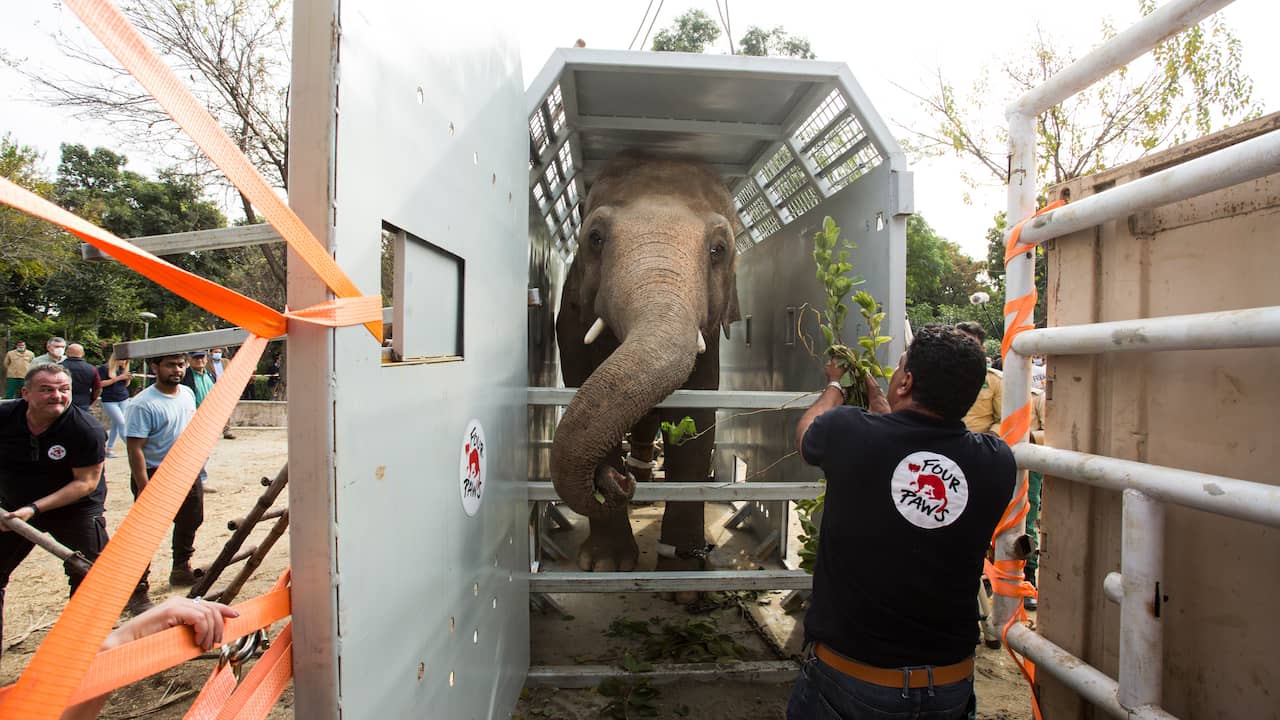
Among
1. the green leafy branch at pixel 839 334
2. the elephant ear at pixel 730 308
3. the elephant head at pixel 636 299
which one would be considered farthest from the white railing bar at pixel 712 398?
the elephant ear at pixel 730 308

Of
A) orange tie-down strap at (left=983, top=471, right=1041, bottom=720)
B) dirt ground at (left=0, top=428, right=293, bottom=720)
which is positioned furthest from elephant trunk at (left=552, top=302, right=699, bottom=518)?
dirt ground at (left=0, top=428, right=293, bottom=720)

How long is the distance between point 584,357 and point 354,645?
14.8 feet

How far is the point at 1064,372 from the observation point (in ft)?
7.08

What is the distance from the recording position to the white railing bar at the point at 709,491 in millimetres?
3627

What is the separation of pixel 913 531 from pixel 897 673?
0.44 metres

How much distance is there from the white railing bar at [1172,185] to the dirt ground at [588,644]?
2963 millimetres

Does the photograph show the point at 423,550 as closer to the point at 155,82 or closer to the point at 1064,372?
the point at 155,82

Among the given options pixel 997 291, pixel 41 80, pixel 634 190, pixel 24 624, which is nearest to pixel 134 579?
pixel 634 190

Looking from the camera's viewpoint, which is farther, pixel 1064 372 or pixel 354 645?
pixel 1064 372

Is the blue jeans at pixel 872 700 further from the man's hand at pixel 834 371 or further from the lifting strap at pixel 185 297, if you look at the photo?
the lifting strap at pixel 185 297

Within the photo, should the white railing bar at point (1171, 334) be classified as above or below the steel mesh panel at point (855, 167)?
below

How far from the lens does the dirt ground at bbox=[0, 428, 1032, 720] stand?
3.74 meters

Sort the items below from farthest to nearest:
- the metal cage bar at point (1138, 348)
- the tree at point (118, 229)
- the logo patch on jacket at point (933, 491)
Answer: the tree at point (118, 229), the logo patch on jacket at point (933, 491), the metal cage bar at point (1138, 348)

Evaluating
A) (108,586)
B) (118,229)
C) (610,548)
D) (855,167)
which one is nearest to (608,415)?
(108,586)
